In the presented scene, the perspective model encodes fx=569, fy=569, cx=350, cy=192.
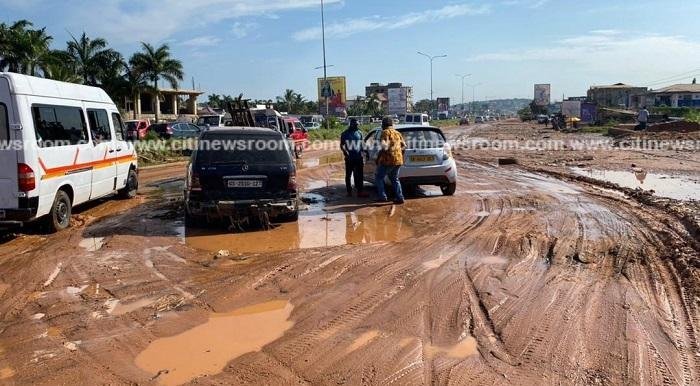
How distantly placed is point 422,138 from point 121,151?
6.27 metres

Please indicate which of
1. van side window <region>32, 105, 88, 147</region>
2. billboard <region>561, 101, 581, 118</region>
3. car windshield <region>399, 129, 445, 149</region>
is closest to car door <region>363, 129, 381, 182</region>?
car windshield <region>399, 129, 445, 149</region>

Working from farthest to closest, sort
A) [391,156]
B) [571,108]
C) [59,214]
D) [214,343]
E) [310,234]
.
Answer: [571,108]
[391,156]
[59,214]
[310,234]
[214,343]

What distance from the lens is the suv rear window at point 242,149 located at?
873 centimetres

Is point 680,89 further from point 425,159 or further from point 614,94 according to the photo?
point 425,159

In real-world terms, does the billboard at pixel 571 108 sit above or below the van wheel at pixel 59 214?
above

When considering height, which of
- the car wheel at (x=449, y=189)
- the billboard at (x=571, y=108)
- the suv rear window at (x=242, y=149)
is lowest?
the car wheel at (x=449, y=189)

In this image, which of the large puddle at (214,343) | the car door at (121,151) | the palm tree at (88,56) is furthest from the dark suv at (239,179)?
the palm tree at (88,56)

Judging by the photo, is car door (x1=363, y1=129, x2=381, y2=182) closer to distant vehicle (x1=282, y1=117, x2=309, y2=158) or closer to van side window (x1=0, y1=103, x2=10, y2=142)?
van side window (x1=0, y1=103, x2=10, y2=142)

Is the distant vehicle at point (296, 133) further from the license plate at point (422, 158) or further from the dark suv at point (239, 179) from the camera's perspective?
the dark suv at point (239, 179)

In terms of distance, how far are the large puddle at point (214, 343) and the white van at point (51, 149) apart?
4435mm

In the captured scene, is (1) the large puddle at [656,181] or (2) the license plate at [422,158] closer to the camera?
(2) the license plate at [422,158]

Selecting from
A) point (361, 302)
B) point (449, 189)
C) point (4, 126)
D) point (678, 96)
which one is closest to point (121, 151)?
point (4, 126)

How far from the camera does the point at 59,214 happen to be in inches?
351

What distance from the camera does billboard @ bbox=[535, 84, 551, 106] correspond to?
10500cm
